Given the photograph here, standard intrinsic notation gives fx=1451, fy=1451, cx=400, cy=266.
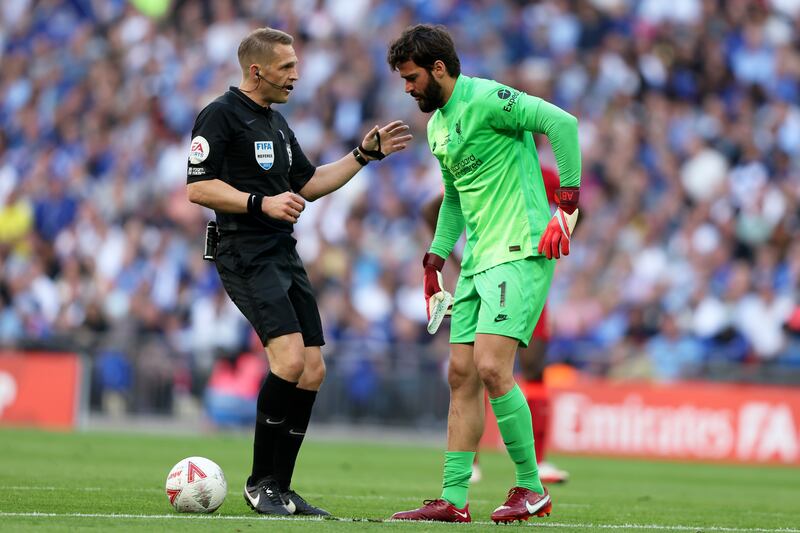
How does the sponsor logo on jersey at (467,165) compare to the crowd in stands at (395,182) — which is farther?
the crowd in stands at (395,182)

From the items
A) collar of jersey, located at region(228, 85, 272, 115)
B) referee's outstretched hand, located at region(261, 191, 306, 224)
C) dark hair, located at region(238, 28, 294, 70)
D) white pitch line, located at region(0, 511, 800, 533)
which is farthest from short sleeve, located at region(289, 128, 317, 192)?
white pitch line, located at region(0, 511, 800, 533)

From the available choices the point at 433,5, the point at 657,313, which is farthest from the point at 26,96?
the point at 657,313

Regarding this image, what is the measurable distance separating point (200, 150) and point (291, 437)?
67.0 inches

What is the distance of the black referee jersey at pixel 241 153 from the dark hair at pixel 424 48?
0.91 metres

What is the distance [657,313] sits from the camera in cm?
1925

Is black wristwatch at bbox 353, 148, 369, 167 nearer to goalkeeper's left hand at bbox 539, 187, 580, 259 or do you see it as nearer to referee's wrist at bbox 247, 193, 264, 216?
referee's wrist at bbox 247, 193, 264, 216

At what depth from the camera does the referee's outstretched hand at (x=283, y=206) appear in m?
7.82

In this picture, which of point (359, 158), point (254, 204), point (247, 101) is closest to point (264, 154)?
point (247, 101)

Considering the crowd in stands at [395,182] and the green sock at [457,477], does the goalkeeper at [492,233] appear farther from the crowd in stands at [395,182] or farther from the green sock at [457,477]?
the crowd in stands at [395,182]

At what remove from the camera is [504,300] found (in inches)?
301

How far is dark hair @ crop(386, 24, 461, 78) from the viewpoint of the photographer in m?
7.82

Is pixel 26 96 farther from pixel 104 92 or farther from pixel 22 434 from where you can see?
pixel 22 434

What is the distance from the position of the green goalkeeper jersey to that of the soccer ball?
1790 mm

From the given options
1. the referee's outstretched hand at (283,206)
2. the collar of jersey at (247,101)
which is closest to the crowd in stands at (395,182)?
the collar of jersey at (247,101)
